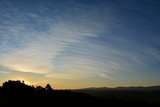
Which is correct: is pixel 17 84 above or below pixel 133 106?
above

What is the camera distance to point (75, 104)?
20.1 meters

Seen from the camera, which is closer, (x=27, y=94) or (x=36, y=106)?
(x=36, y=106)

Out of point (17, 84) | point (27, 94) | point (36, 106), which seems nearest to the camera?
point (36, 106)

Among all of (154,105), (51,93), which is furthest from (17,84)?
(154,105)

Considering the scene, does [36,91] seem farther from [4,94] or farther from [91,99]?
Answer: [91,99]

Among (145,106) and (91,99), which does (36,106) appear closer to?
(91,99)

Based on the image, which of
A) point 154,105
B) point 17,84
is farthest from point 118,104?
point 17,84

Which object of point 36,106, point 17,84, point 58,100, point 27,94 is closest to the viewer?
point 36,106

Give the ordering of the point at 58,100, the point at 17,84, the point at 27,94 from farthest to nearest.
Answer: the point at 17,84 < the point at 27,94 < the point at 58,100

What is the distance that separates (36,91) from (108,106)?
6588 millimetres

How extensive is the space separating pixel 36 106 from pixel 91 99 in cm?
488

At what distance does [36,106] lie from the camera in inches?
757

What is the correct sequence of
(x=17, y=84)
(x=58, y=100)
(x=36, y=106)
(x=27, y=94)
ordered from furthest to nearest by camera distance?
(x=17, y=84)
(x=27, y=94)
(x=58, y=100)
(x=36, y=106)

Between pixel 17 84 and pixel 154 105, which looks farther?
pixel 17 84
